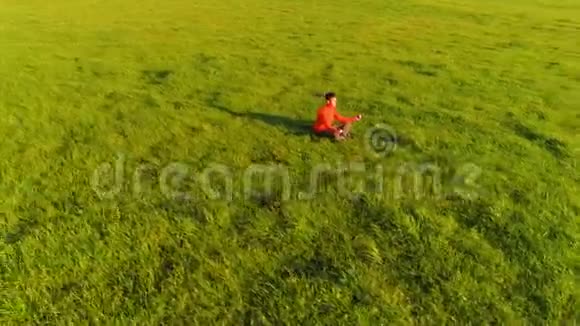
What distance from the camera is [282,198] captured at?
887 centimetres

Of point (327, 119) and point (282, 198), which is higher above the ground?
point (327, 119)

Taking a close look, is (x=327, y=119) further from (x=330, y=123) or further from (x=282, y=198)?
(x=282, y=198)

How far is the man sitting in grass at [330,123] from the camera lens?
1081 centimetres

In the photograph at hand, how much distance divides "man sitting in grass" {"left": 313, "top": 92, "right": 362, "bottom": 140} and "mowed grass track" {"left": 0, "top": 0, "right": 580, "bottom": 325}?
11.1 inches

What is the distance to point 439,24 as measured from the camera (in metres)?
26.1

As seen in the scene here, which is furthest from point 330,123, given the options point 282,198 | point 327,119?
point 282,198

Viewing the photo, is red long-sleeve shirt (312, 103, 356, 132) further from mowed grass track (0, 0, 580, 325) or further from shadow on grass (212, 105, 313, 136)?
shadow on grass (212, 105, 313, 136)

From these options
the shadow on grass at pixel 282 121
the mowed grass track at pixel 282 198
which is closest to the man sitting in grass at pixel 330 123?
the mowed grass track at pixel 282 198

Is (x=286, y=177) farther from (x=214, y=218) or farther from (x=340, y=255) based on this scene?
(x=340, y=255)

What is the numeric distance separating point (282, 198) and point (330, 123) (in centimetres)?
279

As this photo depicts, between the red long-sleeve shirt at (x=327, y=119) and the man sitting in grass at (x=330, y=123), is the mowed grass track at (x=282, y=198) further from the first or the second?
the red long-sleeve shirt at (x=327, y=119)

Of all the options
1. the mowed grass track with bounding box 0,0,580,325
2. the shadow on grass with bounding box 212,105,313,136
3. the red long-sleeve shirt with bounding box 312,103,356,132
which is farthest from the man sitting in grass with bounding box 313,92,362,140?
the shadow on grass with bounding box 212,105,313,136

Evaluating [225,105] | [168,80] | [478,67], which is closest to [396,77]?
[478,67]

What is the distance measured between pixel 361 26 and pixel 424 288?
68.0 ft
